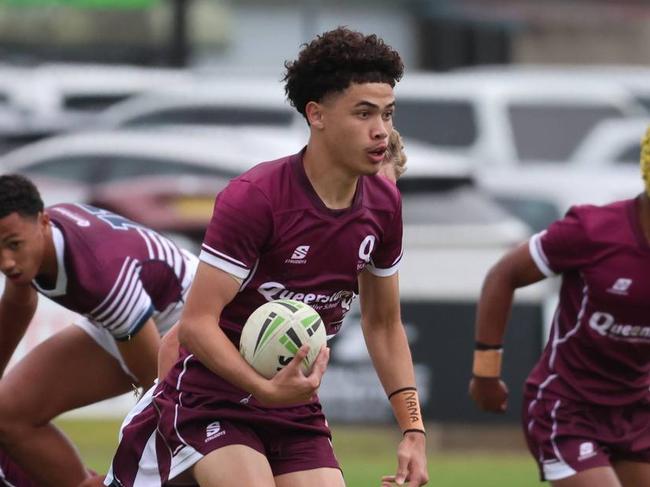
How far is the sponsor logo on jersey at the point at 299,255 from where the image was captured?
565 centimetres

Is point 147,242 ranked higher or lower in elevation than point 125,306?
higher

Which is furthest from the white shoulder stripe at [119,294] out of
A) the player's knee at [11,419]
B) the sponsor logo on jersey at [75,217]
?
the player's knee at [11,419]

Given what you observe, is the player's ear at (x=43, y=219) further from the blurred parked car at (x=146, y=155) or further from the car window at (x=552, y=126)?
the car window at (x=552, y=126)

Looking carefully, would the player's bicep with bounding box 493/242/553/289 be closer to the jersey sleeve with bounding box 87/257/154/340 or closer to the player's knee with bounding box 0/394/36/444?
the jersey sleeve with bounding box 87/257/154/340

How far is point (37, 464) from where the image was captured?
749 centimetres

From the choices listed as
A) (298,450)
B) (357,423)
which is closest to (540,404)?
(298,450)

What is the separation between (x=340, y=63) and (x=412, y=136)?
14776 mm

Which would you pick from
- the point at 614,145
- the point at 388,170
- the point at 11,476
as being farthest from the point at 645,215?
the point at 614,145

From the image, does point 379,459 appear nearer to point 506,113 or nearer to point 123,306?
point 123,306

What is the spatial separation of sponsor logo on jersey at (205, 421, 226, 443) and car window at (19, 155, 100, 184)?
1138cm

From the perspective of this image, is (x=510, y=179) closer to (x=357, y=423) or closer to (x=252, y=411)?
(x=357, y=423)

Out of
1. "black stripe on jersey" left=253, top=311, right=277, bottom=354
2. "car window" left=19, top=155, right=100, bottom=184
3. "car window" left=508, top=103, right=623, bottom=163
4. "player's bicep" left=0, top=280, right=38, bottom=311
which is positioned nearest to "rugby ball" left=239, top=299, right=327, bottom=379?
"black stripe on jersey" left=253, top=311, right=277, bottom=354

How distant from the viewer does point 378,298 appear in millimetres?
6105

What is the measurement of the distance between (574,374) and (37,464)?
2.39 m
